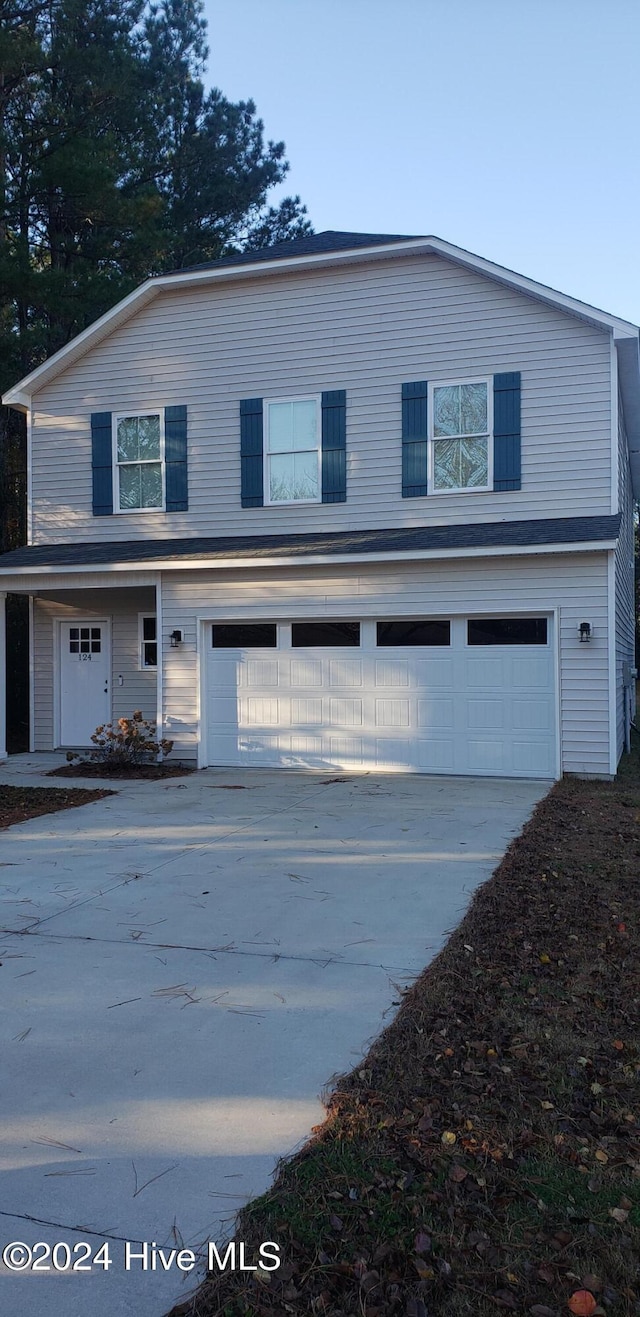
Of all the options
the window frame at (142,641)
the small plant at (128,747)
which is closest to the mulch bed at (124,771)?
the small plant at (128,747)

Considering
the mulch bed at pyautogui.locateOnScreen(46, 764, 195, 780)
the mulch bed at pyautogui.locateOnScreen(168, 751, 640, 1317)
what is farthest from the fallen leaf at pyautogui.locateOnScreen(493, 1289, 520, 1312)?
the mulch bed at pyautogui.locateOnScreen(46, 764, 195, 780)

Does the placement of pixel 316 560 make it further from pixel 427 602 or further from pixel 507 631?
pixel 507 631

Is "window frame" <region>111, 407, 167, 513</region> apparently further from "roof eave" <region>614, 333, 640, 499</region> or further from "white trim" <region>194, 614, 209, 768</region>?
"roof eave" <region>614, 333, 640, 499</region>

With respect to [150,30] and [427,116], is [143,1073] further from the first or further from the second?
[150,30]

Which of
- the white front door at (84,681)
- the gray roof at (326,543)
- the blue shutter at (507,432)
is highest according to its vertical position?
the blue shutter at (507,432)

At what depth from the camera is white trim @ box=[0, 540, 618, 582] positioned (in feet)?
34.9

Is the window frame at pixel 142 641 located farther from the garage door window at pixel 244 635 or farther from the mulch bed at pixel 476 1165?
the mulch bed at pixel 476 1165

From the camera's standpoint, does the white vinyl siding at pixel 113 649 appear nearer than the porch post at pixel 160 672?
No

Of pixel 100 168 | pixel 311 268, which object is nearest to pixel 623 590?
pixel 311 268

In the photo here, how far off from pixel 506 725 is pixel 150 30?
19618mm

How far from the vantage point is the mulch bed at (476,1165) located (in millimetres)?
2408

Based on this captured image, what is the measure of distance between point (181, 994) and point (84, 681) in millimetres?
10619

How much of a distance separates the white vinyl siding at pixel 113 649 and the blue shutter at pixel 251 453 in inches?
93.7

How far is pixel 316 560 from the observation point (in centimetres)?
1168
